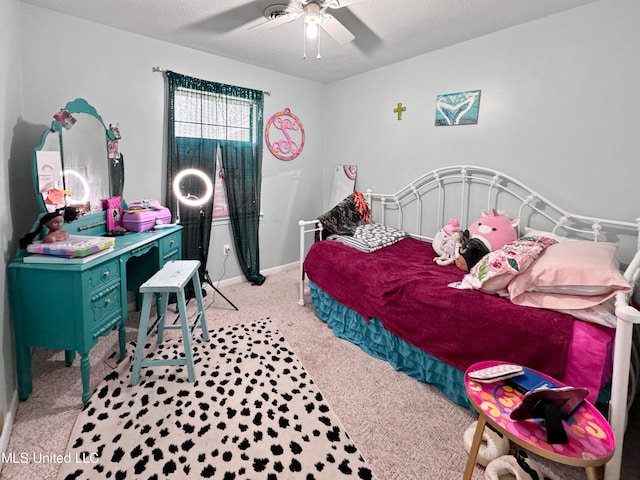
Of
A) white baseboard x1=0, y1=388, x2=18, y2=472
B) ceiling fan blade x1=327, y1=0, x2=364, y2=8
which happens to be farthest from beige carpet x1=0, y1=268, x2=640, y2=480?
ceiling fan blade x1=327, y1=0, x2=364, y2=8

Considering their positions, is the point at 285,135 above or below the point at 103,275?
above

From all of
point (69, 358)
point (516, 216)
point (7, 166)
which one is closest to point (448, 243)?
point (516, 216)

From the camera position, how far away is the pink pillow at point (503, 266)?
5.71 feet

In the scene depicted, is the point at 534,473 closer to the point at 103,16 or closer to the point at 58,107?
the point at 58,107

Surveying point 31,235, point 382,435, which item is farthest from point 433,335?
point 31,235

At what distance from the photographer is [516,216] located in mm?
2547

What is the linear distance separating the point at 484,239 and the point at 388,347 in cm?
100

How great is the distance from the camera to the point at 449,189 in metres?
2.97

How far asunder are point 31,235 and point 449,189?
9.95 feet

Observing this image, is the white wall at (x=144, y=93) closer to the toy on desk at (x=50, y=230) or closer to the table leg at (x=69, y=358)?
the toy on desk at (x=50, y=230)

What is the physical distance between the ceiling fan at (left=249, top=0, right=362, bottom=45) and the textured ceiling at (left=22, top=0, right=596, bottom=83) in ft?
0.19

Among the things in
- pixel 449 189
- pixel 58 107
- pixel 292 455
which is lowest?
pixel 292 455

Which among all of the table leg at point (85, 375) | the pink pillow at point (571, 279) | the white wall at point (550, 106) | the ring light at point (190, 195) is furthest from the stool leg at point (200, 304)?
the white wall at point (550, 106)

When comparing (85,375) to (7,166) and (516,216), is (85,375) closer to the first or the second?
(7,166)
